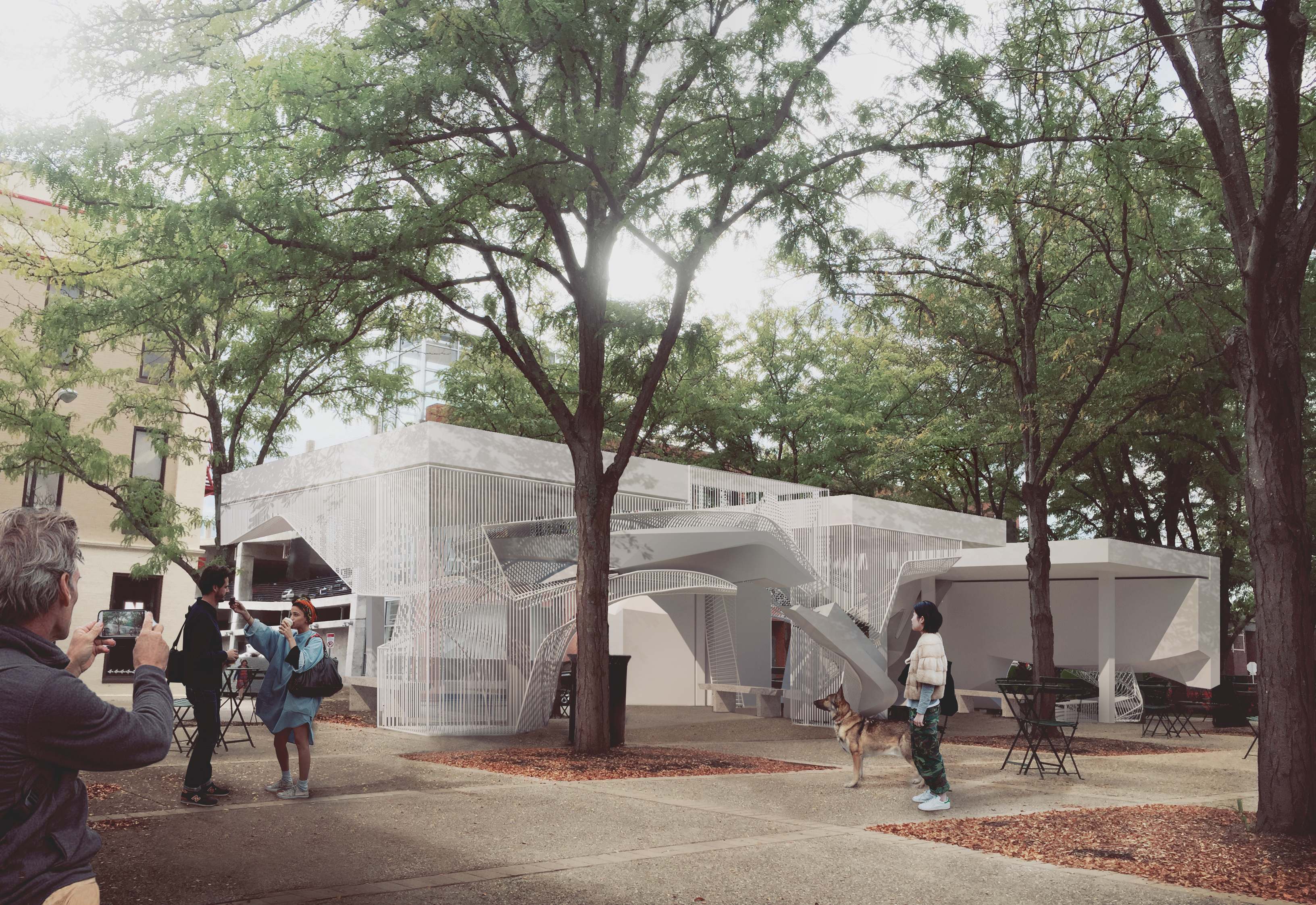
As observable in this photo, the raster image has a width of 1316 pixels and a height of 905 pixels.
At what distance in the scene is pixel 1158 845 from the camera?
717 cm

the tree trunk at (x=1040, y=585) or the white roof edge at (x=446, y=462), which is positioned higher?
the white roof edge at (x=446, y=462)

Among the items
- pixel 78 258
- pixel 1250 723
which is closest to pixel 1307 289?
pixel 1250 723

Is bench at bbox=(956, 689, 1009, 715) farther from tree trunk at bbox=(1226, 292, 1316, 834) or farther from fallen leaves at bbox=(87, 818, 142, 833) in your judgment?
fallen leaves at bbox=(87, 818, 142, 833)

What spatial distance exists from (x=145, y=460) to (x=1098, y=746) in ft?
84.5

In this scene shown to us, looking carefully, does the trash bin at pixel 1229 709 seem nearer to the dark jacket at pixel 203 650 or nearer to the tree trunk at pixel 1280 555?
the tree trunk at pixel 1280 555

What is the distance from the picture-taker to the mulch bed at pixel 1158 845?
6.14 m

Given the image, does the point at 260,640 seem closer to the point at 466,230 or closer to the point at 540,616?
the point at 540,616

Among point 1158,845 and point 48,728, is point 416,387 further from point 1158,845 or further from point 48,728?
point 48,728

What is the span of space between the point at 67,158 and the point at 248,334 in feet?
37.0

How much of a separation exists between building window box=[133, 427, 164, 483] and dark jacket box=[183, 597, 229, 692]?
2432 cm

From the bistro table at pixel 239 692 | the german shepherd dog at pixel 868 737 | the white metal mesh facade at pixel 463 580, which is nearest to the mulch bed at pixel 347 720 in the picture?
the white metal mesh facade at pixel 463 580

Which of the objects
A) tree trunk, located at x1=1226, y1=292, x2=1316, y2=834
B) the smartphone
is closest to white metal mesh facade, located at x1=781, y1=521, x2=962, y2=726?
tree trunk, located at x1=1226, y1=292, x2=1316, y2=834

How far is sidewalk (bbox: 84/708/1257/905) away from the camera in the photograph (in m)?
5.55

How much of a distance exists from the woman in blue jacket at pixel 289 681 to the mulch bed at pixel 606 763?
2724mm
